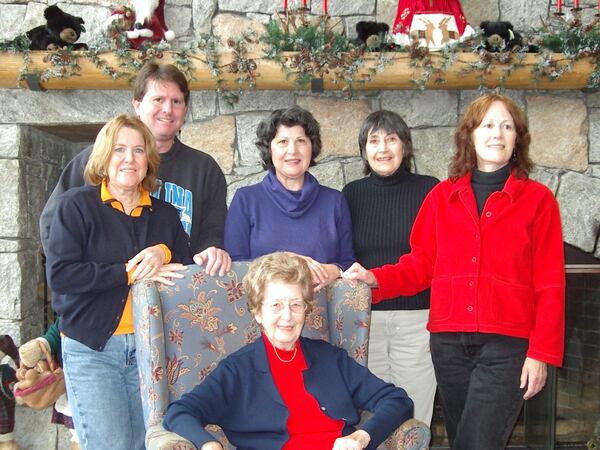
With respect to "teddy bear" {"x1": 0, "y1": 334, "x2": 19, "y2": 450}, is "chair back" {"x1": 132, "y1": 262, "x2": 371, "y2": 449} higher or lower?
higher

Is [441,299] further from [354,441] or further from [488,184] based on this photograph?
[354,441]

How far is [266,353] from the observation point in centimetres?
A: 167

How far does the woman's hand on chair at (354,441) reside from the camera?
1.50m

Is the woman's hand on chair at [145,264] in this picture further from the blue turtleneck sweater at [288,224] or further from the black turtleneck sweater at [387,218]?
the black turtleneck sweater at [387,218]

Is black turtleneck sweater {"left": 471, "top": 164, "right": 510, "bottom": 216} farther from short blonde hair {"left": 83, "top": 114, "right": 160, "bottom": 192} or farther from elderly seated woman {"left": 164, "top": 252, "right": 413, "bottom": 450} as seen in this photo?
short blonde hair {"left": 83, "top": 114, "right": 160, "bottom": 192}

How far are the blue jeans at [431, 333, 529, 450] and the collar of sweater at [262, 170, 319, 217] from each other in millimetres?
623

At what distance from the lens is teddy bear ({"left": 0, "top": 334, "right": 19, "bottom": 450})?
2.74 m

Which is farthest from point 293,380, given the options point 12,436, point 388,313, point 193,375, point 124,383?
point 12,436

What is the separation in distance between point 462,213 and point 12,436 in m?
2.17

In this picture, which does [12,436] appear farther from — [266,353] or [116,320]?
[266,353]

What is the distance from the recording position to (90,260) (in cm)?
174

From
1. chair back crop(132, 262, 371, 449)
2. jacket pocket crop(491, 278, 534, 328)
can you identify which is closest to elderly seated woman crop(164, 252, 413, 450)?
chair back crop(132, 262, 371, 449)

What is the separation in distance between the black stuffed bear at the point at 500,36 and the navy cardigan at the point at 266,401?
1717mm

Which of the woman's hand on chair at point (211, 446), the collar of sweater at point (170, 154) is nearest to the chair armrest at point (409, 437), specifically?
the woman's hand on chair at point (211, 446)
